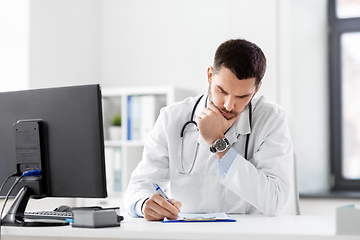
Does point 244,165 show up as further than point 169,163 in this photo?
No

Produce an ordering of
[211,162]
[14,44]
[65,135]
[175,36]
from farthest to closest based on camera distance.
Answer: [175,36]
[14,44]
[211,162]
[65,135]

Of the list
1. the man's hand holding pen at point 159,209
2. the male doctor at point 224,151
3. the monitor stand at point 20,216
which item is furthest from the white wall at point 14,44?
the man's hand holding pen at point 159,209

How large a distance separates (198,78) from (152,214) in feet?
7.05

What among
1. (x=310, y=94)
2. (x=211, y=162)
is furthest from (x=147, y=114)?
(x=211, y=162)

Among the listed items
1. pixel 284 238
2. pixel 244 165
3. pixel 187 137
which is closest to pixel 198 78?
pixel 187 137

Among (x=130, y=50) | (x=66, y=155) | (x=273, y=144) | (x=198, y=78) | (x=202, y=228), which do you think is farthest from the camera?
(x=130, y=50)

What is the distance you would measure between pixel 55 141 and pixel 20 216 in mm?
250

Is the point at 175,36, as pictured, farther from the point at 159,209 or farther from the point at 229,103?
the point at 159,209

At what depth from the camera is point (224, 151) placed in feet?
5.22

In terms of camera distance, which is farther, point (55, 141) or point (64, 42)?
point (64, 42)

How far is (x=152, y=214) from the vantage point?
1431mm

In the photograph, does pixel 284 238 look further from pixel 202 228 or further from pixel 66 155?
pixel 66 155

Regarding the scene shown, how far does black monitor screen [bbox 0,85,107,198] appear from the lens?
1297 millimetres

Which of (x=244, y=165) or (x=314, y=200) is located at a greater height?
(x=244, y=165)
